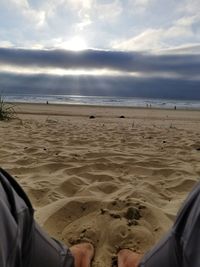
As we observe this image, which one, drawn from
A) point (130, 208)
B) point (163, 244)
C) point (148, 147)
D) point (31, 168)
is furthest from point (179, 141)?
point (163, 244)

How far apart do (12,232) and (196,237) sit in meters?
0.64

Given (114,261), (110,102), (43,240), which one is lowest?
(110,102)

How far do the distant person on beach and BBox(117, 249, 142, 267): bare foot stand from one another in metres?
0.20

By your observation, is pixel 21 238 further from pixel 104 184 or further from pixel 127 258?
pixel 104 184

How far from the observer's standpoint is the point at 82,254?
1.84 m

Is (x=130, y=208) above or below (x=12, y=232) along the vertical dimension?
below

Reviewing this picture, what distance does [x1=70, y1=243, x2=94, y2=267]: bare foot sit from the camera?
179 centimetres

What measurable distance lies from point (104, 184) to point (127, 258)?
1.24 meters

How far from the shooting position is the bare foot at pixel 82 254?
1.79m

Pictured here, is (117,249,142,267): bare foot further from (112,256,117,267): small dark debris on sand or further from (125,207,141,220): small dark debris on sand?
(125,207,141,220): small dark debris on sand

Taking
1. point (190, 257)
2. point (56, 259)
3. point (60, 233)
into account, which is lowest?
point (60, 233)

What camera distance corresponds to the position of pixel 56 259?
1.56 m

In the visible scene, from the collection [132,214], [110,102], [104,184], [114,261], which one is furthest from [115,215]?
[110,102]

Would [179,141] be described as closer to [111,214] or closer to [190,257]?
[111,214]
